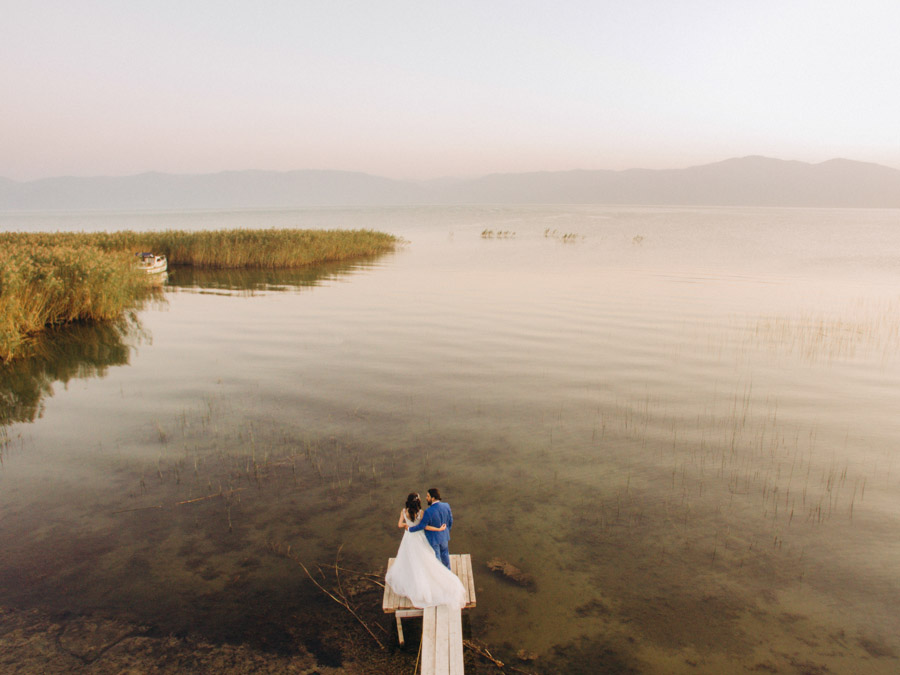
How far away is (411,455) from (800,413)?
9.77 meters

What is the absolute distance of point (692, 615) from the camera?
7.18m

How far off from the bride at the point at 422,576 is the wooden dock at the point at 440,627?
0.34ft

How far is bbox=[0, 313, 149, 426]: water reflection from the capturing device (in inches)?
587

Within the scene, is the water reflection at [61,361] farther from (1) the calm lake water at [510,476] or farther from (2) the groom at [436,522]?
(2) the groom at [436,522]

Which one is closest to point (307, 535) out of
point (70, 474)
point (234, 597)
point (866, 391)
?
point (234, 597)

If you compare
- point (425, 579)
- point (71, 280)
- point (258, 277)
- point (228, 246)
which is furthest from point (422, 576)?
point (228, 246)

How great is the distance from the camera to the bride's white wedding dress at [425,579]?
257 inches

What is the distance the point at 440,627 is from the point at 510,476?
4691 millimetres

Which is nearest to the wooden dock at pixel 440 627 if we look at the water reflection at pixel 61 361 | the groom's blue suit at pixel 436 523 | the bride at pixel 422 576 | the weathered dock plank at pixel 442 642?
the weathered dock plank at pixel 442 642

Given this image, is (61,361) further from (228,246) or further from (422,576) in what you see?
(228,246)

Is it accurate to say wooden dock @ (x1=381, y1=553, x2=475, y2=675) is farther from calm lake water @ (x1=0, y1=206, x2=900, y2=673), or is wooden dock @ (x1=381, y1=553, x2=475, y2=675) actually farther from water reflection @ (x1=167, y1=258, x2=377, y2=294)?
water reflection @ (x1=167, y1=258, x2=377, y2=294)

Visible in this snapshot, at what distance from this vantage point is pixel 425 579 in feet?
21.5

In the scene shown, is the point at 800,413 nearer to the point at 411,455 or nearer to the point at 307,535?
the point at 411,455

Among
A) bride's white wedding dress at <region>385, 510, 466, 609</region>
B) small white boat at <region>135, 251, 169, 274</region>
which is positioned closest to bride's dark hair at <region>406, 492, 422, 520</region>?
bride's white wedding dress at <region>385, 510, 466, 609</region>
